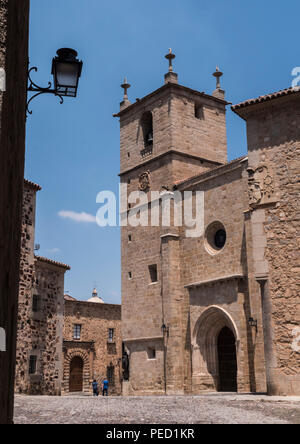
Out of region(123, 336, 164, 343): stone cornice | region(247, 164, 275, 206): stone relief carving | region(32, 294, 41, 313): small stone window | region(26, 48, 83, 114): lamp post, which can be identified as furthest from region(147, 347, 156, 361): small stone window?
region(26, 48, 83, 114): lamp post

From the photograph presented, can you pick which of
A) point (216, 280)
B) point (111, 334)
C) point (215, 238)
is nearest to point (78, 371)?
point (111, 334)

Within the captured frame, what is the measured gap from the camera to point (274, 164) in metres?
14.5

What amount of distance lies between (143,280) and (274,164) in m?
12.5

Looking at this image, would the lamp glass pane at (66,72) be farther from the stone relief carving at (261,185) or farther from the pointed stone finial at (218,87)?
the pointed stone finial at (218,87)

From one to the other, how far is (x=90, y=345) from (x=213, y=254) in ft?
52.2

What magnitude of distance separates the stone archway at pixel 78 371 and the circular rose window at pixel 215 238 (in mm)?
15431

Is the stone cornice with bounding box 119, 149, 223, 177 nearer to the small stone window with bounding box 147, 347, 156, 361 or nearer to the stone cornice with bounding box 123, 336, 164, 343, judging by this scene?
the stone cornice with bounding box 123, 336, 164, 343

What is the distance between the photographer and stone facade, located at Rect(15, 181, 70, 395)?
19000mm

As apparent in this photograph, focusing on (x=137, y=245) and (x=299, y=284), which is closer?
(x=299, y=284)

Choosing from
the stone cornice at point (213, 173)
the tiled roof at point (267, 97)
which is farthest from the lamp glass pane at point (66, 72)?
the stone cornice at point (213, 173)

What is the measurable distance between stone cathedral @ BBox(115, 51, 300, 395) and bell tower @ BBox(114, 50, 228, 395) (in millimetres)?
54
